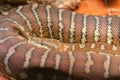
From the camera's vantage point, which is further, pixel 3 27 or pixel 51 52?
pixel 3 27

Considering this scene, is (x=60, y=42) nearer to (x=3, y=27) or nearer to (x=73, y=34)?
(x=73, y=34)

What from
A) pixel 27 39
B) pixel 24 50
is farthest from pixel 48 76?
pixel 27 39

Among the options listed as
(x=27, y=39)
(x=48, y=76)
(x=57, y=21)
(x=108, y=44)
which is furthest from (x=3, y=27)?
(x=108, y=44)

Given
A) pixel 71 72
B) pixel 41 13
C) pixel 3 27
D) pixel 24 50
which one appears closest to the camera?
pixel 71 72

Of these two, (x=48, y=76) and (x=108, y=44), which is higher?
(x=108, y=44)

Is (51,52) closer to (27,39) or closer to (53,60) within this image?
(53,60)

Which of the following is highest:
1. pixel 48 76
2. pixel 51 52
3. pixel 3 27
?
pixel 3 27

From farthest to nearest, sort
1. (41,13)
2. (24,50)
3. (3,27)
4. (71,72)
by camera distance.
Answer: (41,13)
(3,27)
(24,50)
(71,72)
